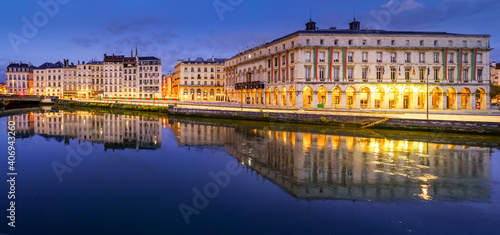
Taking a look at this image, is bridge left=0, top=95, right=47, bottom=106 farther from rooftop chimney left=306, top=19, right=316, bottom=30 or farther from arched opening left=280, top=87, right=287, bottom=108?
rooftop chimney left=306, top=19, right=316, bottom=30

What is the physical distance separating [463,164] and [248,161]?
1198 centimetres

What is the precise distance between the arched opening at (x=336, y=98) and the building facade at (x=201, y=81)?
44.5m

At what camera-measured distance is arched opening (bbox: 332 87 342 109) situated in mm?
49819

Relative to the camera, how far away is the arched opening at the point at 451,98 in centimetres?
4959

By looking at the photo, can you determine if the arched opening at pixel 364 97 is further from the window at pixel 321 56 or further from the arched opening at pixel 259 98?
the arched opening at pixel 259 98

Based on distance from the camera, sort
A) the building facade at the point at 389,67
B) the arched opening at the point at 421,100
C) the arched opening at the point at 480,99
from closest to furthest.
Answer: the building facade at the point at 389,67 → the arched opening at the point at 480,99 → the arched opening at the point at 421,100

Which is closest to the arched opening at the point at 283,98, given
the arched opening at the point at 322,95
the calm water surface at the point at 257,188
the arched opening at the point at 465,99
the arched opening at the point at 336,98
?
the arched opening at the point at 322,95

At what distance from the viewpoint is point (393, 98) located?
165 ft

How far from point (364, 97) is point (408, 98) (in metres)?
7.23

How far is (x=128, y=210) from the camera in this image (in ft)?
34.1

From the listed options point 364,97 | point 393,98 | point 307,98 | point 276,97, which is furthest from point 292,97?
point 393,98

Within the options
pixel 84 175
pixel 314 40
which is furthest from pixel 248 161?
pixel 314 40

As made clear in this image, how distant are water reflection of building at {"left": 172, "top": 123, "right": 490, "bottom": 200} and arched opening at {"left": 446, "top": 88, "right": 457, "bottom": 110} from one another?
31536 millimetres

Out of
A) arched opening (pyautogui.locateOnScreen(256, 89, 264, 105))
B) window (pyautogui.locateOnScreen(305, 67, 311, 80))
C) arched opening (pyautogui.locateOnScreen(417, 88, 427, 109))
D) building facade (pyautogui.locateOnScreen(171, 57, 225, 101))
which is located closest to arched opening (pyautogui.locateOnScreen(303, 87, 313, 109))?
window (pyautogui.locateOnScreen(305, 67, 311, 80))
